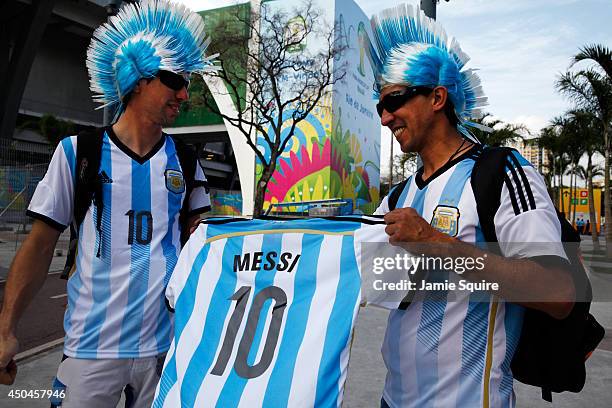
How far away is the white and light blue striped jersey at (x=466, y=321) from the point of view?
1.63 meters

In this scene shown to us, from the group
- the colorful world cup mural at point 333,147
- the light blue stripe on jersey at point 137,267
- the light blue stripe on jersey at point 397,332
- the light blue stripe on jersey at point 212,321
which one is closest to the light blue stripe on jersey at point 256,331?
the light blue stripe on jersey at point 212,321

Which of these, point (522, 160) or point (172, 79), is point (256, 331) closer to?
point (522, 160)

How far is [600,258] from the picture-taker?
18.6 meters

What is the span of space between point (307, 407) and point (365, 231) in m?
0.63

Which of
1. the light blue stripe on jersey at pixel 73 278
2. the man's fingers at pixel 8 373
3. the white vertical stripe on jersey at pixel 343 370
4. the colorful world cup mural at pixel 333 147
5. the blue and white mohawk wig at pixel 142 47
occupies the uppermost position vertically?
the colorful world cup mural at pixel 333 147

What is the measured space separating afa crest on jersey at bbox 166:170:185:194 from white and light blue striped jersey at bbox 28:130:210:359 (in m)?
0.04

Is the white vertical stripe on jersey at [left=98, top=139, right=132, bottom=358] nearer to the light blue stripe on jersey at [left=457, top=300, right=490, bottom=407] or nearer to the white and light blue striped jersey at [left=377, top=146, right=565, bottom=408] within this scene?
the white and light blue striped jersey at [left=377, top=146, right=565, bottom=408]

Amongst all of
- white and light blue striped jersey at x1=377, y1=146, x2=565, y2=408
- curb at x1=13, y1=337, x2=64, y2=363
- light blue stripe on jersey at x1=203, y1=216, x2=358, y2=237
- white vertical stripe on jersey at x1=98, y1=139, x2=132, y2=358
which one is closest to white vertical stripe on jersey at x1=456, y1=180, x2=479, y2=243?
white and light blue striped jersey at x1=377, y1=146, x2=565, y2=408

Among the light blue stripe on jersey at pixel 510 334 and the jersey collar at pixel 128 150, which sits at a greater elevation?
the jersey collar at pixel 128 150

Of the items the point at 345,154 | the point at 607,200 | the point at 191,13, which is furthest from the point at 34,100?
the point at 191,13

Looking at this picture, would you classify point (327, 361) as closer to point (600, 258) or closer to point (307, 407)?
point (307, 407)

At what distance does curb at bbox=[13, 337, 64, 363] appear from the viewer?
5.31 meters

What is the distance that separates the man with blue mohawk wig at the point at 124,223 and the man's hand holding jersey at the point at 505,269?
1.21 meters

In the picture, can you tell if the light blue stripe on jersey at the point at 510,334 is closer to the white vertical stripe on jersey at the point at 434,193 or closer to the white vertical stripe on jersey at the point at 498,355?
the white vertical stripe on jersey at the point at 498,355
